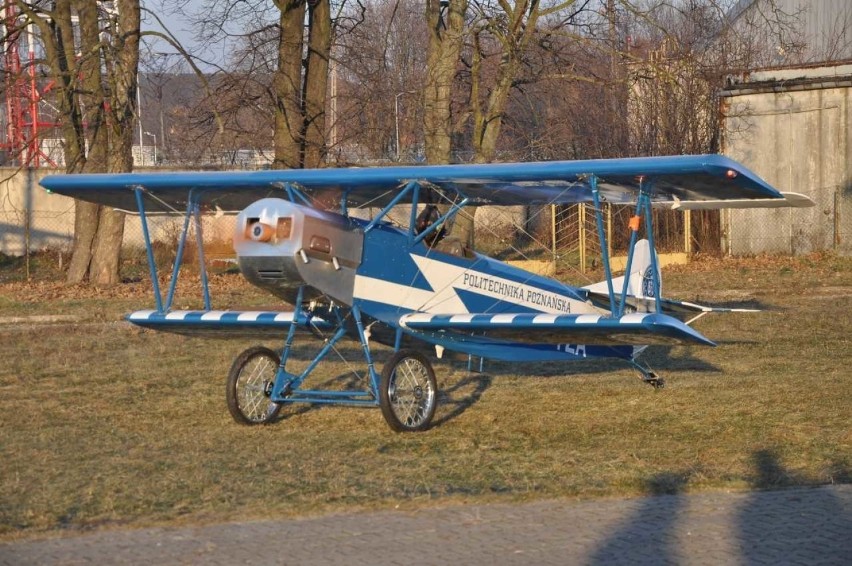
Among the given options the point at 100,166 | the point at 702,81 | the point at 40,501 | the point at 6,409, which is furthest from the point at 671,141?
the point at 40,501

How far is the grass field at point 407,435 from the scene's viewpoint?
693 centimetres

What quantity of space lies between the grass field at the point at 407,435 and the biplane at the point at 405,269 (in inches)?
18.0

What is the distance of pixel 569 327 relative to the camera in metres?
9.07

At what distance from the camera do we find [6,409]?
10.1m

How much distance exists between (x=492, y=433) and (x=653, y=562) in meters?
3.66

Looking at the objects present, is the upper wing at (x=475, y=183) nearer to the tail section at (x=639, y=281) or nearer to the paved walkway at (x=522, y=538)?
the tail section at (x=639, y=281)

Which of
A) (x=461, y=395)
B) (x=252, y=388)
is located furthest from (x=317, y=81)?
(x=252, y=388)

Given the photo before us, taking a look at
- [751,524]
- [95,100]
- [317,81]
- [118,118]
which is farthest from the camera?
[95,100]

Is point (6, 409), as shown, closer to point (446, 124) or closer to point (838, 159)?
point (446, 124)

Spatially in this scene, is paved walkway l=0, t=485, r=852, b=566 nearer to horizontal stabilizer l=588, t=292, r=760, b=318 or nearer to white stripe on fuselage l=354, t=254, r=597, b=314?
white stripe on fuselage l=354, t=254, r=597, b=314

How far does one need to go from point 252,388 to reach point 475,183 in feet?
8.34

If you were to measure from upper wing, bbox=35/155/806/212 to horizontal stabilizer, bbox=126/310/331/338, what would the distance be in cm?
113

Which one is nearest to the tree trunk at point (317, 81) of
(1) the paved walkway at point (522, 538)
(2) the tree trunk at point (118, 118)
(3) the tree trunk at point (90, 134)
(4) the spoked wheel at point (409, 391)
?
(2) the tree trunk at point (118, 118)

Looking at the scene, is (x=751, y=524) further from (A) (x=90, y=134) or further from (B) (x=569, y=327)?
(A) (x=90, y=134)
